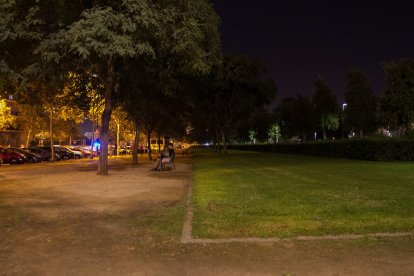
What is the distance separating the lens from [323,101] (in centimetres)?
7169

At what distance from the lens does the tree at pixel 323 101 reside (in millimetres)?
71188

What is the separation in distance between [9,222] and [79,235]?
2.19m

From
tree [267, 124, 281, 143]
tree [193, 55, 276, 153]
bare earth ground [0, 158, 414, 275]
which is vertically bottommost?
bare earth ground [0, 158, 414, 275]

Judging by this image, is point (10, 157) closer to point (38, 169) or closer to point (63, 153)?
point (63, 153)

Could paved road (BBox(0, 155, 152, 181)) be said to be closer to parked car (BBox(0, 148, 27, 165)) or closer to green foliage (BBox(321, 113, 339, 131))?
parked car (BBox(0, 148, 27, 165))

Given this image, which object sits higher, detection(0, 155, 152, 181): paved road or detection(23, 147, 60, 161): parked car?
detection(23, 147, 60, 161): parked car

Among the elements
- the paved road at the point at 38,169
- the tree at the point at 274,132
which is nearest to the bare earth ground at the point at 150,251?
the paved road at the point at 38,169

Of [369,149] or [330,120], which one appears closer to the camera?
[369,149]

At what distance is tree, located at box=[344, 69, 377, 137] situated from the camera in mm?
55906

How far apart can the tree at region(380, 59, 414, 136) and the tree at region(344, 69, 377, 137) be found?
491 inches

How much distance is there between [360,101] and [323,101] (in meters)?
15.8

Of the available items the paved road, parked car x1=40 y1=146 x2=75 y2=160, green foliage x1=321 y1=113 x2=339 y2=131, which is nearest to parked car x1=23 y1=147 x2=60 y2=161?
parked car x1=40 y1=146 x2=75 y2=160

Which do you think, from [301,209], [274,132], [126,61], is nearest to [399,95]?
[126,61]

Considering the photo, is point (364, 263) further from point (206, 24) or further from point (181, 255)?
point (206, 24)
